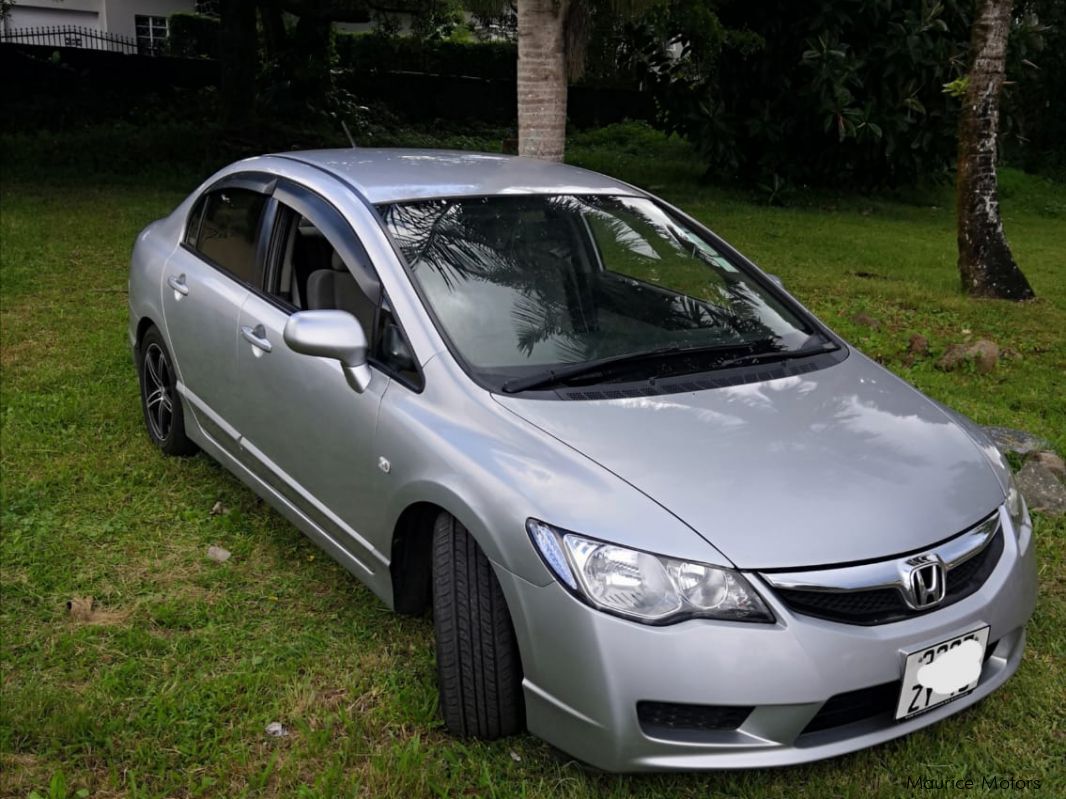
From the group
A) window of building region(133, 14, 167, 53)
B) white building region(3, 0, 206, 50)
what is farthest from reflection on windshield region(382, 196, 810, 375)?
window of building region(133, 14, 167, 53)

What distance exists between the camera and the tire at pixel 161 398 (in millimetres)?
4797

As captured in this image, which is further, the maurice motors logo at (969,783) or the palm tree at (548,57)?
the palm tree at (548,57)

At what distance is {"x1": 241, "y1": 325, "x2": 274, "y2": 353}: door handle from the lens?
3771 mm

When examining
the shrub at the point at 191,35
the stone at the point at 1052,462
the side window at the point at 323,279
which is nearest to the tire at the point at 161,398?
the side window at the point at 323,279

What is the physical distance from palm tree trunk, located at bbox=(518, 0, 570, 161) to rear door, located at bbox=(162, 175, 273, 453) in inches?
146

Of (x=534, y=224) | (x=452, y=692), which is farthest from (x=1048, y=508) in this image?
(x=452, y=692)

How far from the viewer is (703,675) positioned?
2416 mm

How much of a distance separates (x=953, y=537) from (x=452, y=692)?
4.53ft

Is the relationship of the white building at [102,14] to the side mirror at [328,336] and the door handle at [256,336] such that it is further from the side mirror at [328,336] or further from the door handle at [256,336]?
the side mirror at [328,336]

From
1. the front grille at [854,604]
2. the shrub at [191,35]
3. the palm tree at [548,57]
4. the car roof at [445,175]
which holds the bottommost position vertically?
the front grille at [854,604]

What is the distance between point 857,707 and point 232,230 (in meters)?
3.09

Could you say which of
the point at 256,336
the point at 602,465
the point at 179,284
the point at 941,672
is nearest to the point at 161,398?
the point at 179,284

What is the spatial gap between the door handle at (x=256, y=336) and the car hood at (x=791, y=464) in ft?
3.83

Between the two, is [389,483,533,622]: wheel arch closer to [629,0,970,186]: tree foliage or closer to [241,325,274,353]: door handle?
[241,325,274,353]: door handle
